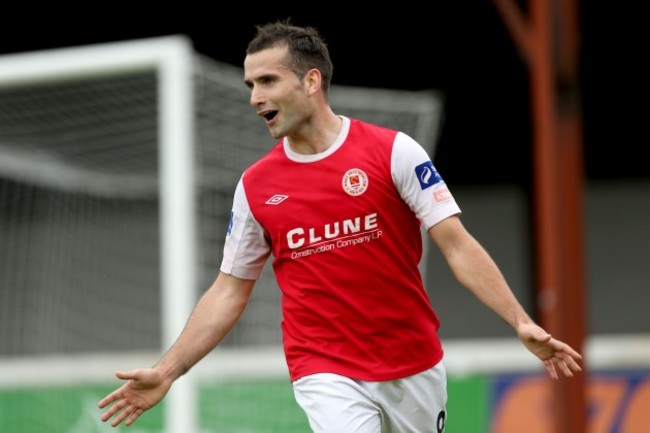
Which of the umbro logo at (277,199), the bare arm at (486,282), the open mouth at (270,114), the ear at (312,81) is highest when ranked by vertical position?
the ear at (312,81)

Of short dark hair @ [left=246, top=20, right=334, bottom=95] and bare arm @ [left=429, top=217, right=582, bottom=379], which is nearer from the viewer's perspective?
bare arm @ [left=429, top=217, right=582, bottom=379]

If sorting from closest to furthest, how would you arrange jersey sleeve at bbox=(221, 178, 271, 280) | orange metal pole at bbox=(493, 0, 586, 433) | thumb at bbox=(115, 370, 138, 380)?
thumb at bbox=(115, 370, 138, 380) → jersey sleeve at bbox=(221, 178, 271, 280) → orange metal pole at bbox=(493, 0, 586, 433)

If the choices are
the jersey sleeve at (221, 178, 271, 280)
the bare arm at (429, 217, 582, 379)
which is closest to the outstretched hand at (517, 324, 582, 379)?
the bare arm at (429, 217, 582, 379)

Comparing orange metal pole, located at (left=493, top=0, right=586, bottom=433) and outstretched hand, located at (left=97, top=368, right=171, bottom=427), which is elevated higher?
orange metal pole, located at (left=493, top=0, right=586, bottom=433)

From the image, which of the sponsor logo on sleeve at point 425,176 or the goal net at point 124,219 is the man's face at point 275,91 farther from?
the goal net at point 124,219

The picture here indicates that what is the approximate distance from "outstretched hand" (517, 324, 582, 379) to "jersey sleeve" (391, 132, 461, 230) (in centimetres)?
54

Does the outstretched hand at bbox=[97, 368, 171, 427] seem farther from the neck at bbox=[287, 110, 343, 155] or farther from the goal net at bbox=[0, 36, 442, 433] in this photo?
the goal net at bbox=[0, 36, 442, 433]

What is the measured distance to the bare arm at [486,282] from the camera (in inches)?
172

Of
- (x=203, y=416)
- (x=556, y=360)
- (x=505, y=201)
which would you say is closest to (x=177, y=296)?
(x=203, y=416)

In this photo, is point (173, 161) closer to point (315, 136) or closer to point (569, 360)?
point (315, 136)

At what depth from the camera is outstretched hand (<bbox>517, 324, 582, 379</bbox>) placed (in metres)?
4.32

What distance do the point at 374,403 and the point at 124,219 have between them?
7.50 meters

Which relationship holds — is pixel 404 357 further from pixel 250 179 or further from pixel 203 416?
pixel 203 416

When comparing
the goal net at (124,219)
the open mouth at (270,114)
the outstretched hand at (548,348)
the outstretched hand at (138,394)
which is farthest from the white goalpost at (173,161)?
the outstretched hand at (548,348)
